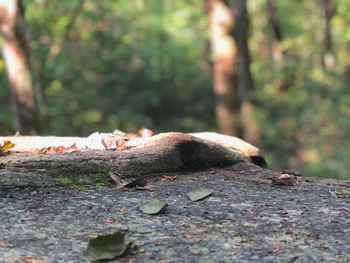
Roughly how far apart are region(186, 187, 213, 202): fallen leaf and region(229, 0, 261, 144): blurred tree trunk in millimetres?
8187

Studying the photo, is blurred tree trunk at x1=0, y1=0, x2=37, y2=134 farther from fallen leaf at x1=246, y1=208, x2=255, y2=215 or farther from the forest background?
fallen leaf at x1=246, y1=208, x2=255, y2=215

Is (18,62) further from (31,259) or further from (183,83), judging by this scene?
(183,83)

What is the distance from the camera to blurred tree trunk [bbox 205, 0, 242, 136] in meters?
10.4

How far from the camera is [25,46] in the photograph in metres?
8.52

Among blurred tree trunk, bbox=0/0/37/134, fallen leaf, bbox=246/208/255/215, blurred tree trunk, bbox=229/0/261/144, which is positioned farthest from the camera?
blurred tree trunk, bbox=229/0/261/144

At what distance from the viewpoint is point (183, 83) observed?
68.0 ft

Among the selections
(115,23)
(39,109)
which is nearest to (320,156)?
(39,109)

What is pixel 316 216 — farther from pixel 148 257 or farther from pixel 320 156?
pixel 320 156

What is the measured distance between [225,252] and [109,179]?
1.27 m

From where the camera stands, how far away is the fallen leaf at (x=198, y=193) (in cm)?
378

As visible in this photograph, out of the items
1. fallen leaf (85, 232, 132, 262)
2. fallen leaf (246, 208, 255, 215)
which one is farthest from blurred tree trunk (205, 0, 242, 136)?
fallen leaf (85, 232, 132, 262)

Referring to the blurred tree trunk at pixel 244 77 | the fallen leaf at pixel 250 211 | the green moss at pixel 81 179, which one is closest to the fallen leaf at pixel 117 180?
the green moss at pixel 81 179

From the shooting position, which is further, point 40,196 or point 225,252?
point 40,196

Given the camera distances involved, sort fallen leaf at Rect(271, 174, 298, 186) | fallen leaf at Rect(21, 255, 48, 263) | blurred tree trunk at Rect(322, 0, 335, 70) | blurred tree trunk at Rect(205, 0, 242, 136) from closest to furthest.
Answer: fallen leaf at Rect(21, 255, 48, 263), fallen leaf at Rect(271, 174, 298, 186), blurred tree trunk at Rect(205, 0, 242, 136), blurred tree trunk at Rect(322, 0, 335, 70)
